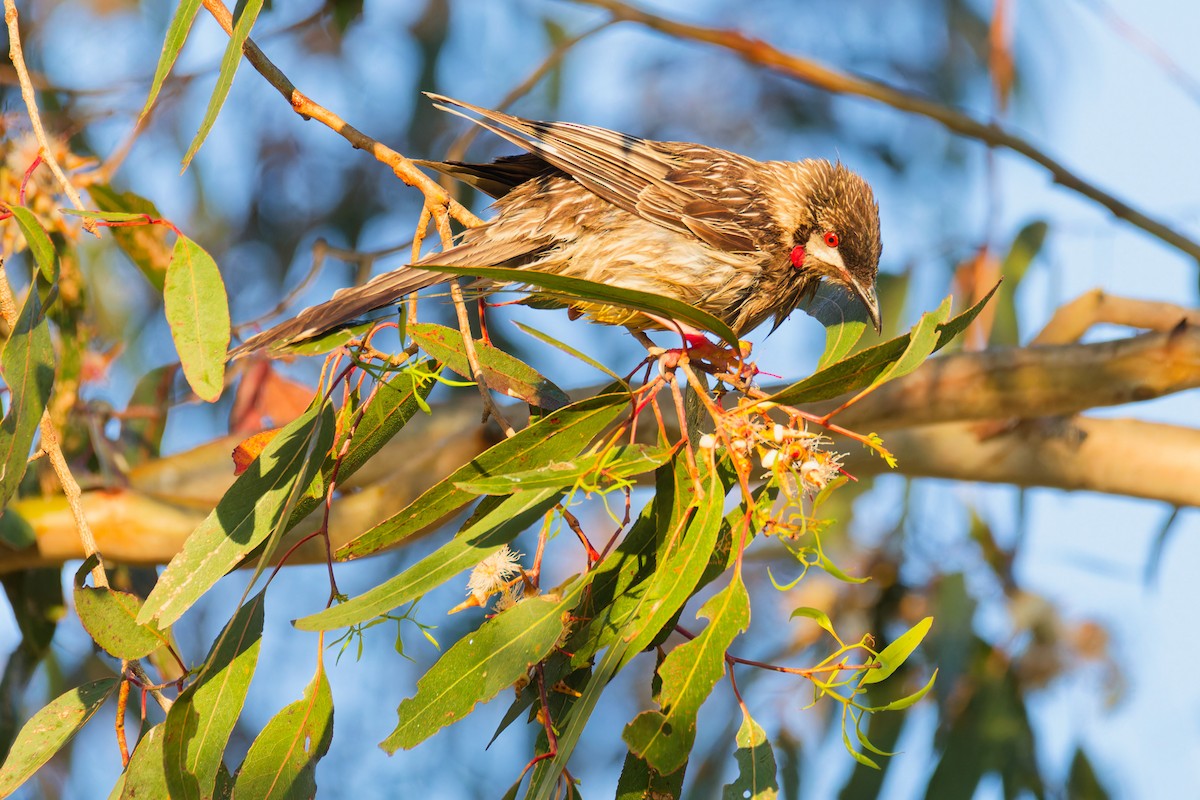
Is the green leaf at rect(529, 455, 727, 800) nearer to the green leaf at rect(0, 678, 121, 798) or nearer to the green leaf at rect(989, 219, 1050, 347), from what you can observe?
the green leaf at rect(0, 678, 121, 798)

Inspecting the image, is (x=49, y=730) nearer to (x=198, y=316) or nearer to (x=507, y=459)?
(x=198, y=316)

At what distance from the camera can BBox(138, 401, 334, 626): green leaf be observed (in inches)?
63.7

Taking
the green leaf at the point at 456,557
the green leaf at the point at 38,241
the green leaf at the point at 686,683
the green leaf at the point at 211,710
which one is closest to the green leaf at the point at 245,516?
the green leaf at the point at 211,710

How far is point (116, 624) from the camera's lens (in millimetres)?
1699

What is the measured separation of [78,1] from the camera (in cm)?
500

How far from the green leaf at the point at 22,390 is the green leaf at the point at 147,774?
1.33 ft

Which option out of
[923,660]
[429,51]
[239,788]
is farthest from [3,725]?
[429,51]

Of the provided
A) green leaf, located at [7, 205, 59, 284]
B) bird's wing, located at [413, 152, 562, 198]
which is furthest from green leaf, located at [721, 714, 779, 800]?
bird's wing, located at [413, 152, 562, 198]

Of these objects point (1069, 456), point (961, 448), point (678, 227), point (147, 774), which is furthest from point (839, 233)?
point (147, 774)

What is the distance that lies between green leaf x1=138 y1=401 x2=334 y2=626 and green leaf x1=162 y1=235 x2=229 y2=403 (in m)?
0.18

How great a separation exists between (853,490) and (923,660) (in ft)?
2.43

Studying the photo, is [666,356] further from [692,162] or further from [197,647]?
[197,647]

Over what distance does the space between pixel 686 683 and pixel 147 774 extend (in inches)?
31.2

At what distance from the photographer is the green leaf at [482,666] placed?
1592 mm
